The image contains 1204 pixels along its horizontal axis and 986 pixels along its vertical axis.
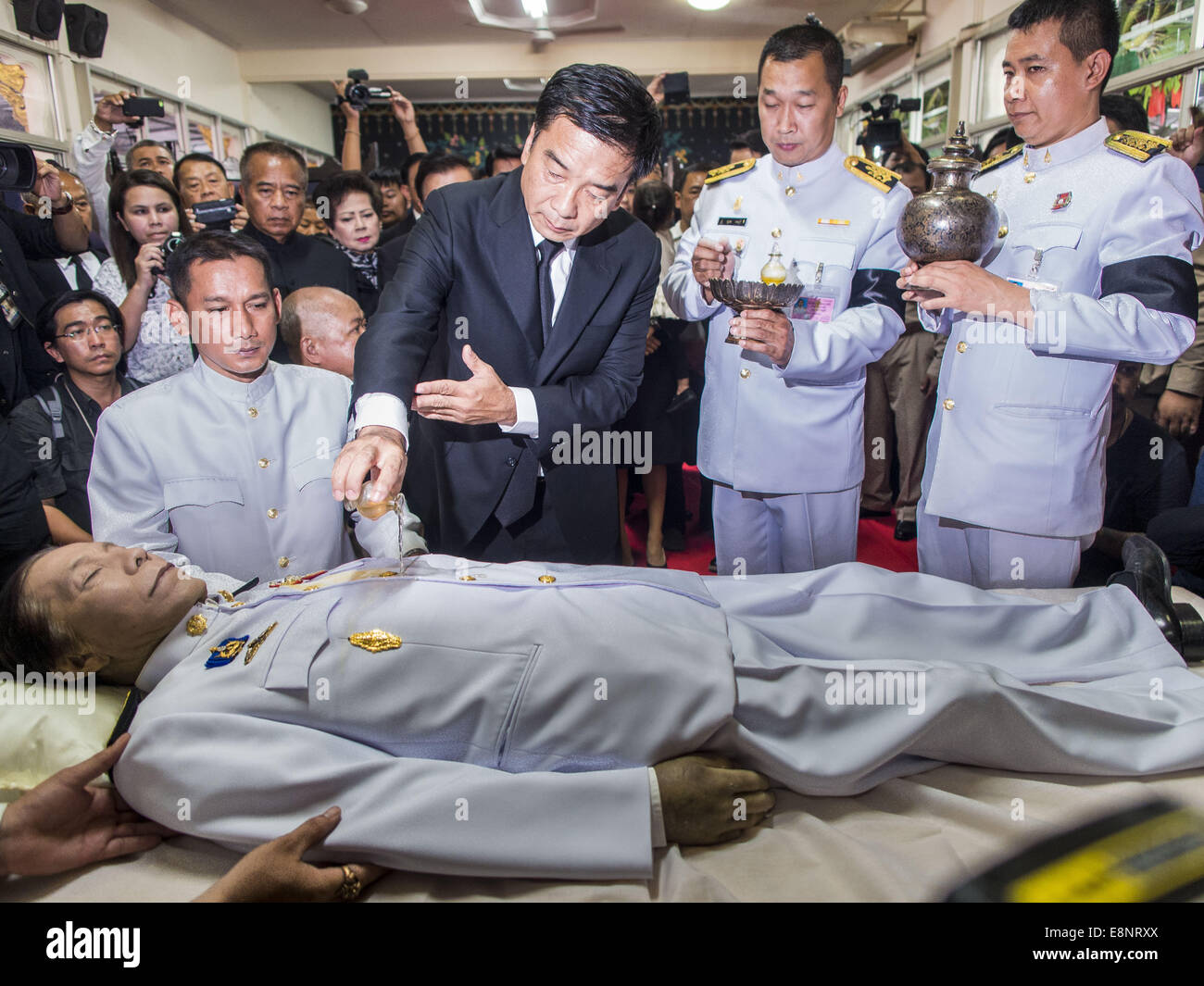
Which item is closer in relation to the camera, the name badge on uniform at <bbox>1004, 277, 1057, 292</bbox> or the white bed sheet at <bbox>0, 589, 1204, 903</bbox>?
the white bed sheet at <bbox>0, 589, 1204, 903</bbox>

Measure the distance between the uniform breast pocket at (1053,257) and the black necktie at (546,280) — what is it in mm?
1166

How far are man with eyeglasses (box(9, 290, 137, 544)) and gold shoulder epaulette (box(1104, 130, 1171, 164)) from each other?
2996mm

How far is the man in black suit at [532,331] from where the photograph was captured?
5.51 feet

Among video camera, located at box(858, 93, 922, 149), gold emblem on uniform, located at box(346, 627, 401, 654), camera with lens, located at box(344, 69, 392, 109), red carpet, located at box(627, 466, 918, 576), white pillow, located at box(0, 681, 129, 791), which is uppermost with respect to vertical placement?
camera with lens, located at box(344, 69, 392, 109)

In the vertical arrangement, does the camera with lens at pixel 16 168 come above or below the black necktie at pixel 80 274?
above

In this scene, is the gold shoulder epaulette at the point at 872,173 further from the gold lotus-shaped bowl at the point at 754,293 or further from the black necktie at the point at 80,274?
the black necktie at the point at 80,274

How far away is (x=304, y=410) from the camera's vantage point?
214cm

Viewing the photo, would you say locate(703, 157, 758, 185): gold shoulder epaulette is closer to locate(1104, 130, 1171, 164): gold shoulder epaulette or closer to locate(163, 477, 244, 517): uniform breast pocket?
locate(1104, 130, 1171, 164): gold shoulder epaulette

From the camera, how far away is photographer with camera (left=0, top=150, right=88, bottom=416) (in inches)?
104

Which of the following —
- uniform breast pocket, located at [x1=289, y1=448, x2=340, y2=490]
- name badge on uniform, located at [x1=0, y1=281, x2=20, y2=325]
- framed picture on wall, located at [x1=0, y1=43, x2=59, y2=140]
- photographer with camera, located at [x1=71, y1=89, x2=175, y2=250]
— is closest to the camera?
uniform breast pocket, located at [x1=289, y1=448, x2=340, y2=490]

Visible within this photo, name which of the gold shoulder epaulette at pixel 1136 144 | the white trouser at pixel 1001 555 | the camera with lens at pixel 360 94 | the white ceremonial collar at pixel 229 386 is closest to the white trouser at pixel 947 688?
the white trouser at pixel 1001 555

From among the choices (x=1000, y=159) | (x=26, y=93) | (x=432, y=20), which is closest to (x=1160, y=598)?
(x=1000, y=159)

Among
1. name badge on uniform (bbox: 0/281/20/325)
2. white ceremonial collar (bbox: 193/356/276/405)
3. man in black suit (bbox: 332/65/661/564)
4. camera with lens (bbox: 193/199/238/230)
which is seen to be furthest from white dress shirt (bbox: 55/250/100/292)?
man in black suit (bbox: 332/65/661/564)
